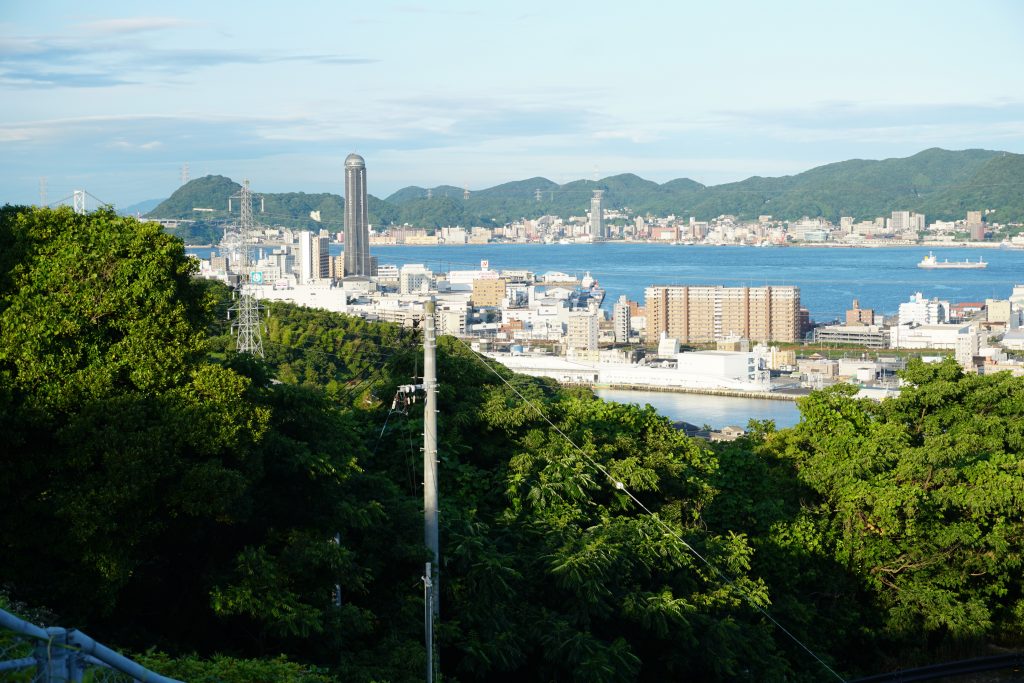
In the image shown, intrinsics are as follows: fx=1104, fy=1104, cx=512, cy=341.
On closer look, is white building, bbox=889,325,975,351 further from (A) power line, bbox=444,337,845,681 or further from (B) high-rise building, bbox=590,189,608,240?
(B) high-rise building, bbox=590,189,608,240

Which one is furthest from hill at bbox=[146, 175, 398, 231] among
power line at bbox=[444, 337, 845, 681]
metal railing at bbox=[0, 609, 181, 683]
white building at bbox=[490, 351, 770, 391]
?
metal railing at bbox=[0, 609, 181, 683]

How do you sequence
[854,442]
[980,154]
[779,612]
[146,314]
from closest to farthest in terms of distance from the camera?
[146,314] → [779,612] → [854,442] → [980,154]

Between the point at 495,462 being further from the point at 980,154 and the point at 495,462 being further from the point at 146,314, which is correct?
the point at 980,154

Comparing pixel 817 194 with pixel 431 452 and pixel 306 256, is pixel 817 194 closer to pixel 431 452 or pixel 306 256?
pixel 306 256

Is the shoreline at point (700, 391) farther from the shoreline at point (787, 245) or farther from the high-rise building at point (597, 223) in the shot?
the high-rise building at point (597, 223)

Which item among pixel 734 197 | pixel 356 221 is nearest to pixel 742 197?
pixel 734 197

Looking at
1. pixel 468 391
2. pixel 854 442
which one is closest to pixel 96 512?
pixel 468 391

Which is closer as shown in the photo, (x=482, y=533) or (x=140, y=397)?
(x=140, y=397)

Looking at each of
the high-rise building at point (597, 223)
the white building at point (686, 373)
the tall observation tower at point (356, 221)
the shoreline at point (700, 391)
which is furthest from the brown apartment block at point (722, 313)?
the high-rise building at point (597, 223)
